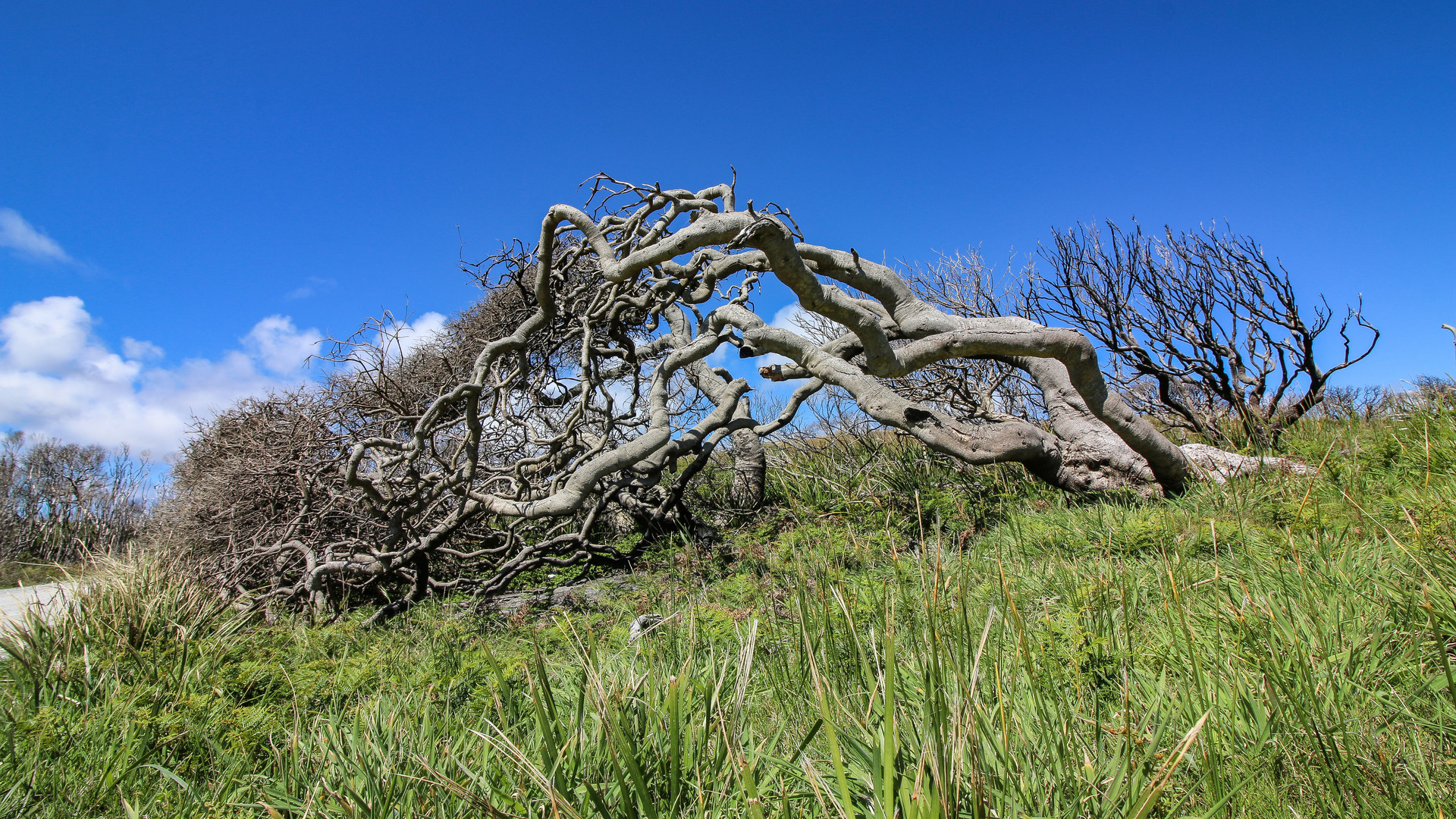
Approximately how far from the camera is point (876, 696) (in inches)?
52.2

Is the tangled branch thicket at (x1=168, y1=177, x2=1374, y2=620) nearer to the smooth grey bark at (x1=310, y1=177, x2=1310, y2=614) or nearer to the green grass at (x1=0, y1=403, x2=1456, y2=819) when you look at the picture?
the smooth grey bark at (x1=310, y1=177, x2=1310, y2=614)

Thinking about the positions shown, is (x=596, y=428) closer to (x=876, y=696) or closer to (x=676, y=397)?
(x=676, y=397)

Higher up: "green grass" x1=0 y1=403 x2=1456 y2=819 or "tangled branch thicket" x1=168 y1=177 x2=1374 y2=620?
"tangled branch thicket" x1=168 y1=177 x2=1374 y2=620

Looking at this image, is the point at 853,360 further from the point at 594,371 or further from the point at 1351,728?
the point at 1351,728

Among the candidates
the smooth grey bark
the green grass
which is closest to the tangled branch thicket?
the smooth grey bark

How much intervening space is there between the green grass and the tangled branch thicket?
139cm

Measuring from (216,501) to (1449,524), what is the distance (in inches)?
362

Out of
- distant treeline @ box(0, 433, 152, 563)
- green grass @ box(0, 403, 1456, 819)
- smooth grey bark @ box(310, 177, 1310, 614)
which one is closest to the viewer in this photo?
green grass @ box(0, 403, 1456, 819)

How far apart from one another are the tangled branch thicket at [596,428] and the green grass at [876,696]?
1395 millimetres

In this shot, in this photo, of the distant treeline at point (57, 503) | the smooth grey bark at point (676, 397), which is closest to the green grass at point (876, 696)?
the smooth grey bark at point (676, 397)

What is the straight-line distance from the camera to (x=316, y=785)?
143 centimetres

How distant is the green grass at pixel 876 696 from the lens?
1.27 m

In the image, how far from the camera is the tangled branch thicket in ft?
15.8

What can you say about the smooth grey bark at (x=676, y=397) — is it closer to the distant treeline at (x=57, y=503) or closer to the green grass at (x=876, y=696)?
the green grass at (x=876, y=696)
